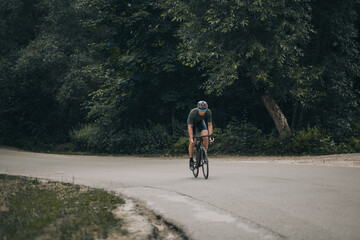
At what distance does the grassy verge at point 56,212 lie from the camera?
17.2ft

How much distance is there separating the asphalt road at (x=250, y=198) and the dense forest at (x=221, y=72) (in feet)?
20.4

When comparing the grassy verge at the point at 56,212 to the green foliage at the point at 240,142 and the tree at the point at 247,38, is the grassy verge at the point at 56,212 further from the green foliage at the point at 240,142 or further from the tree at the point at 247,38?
the green foliage at the point at 240,142

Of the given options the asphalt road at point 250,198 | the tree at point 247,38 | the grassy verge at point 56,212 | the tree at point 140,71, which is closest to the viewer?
the grassy verge at point 56,212

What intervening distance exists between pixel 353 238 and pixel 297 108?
59.6 feet

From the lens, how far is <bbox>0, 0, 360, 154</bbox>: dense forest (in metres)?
17.8

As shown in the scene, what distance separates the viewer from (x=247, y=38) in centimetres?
1823

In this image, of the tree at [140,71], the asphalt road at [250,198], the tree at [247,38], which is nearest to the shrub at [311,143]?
the tree at [247,38]

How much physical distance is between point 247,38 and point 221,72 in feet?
6.97

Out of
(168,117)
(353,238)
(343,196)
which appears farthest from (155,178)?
(168,117)

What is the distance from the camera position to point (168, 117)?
939 inches

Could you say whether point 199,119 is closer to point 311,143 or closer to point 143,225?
point 143,225

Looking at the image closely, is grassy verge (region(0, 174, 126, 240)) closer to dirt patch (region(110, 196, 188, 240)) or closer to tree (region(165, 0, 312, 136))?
dirt patch (region(110, 196, 188, 240))

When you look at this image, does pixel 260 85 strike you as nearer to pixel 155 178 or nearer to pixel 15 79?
pixel 155 178

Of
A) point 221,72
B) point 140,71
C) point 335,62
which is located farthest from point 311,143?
point 140,71
